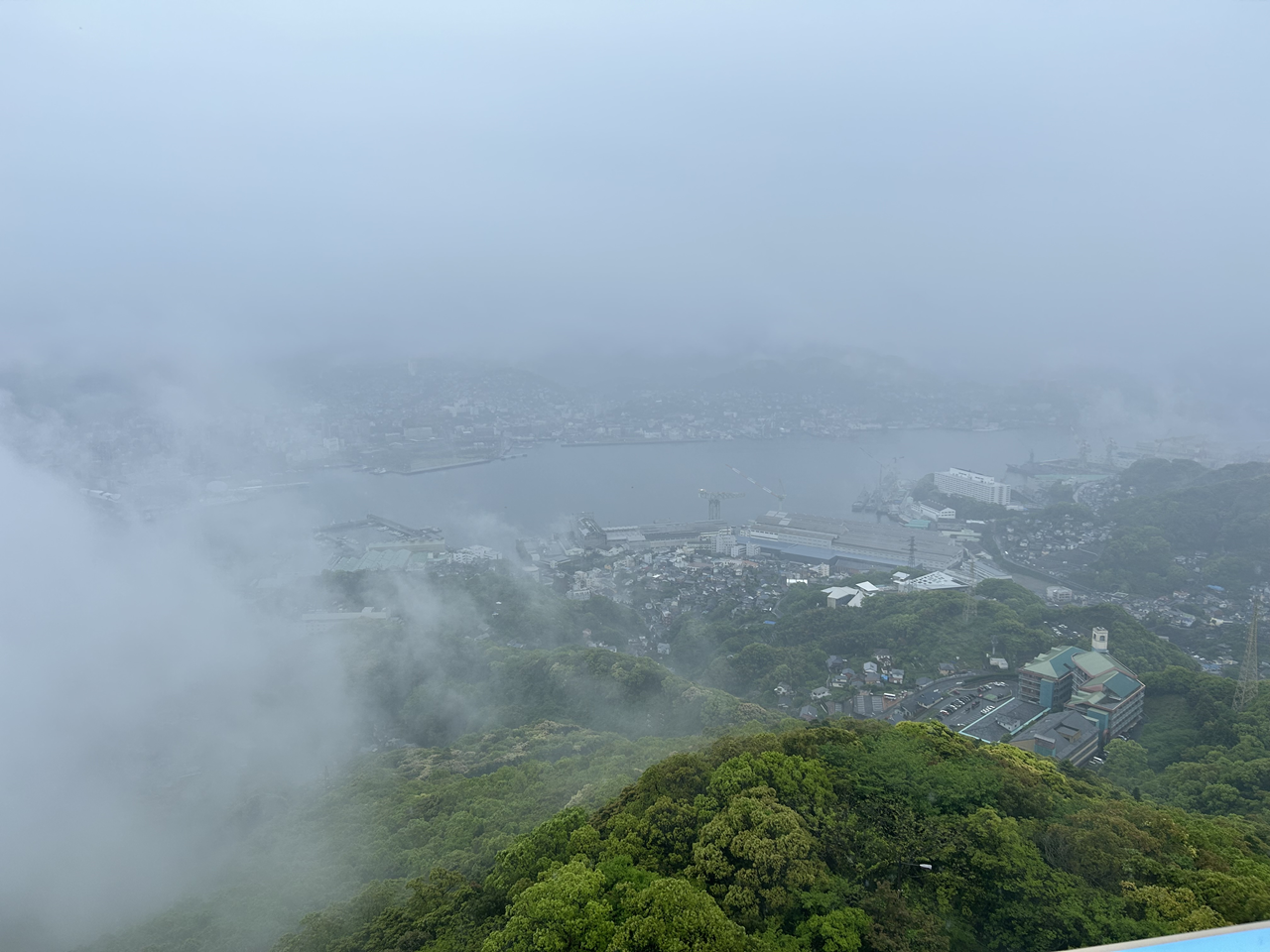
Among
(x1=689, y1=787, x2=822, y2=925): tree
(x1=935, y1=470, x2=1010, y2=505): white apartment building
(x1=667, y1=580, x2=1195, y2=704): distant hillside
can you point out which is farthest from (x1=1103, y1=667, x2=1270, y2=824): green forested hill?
(x1=935, y1=470, x2=1010, y2=505): white apartment building

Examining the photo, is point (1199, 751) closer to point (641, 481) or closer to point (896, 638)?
point (896, 638)

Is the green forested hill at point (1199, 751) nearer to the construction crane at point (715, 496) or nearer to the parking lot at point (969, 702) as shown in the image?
the parking lot at point (969, 702)

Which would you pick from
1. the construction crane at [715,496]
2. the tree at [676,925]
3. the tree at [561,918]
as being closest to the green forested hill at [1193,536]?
the construction crane at [715,496]

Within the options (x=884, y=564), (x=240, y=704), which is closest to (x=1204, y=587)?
(x=884, y=564)

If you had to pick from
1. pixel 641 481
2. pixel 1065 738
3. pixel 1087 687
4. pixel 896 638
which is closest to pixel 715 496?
pixel 641 481

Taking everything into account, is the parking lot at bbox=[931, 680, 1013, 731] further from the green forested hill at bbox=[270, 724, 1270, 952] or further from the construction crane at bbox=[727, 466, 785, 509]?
the construction crane at bbox=[727, 466, 785, 509]

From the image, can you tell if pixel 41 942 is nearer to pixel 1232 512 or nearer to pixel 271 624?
pixel 271 624

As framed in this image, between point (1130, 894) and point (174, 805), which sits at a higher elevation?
point (1130, 894)
